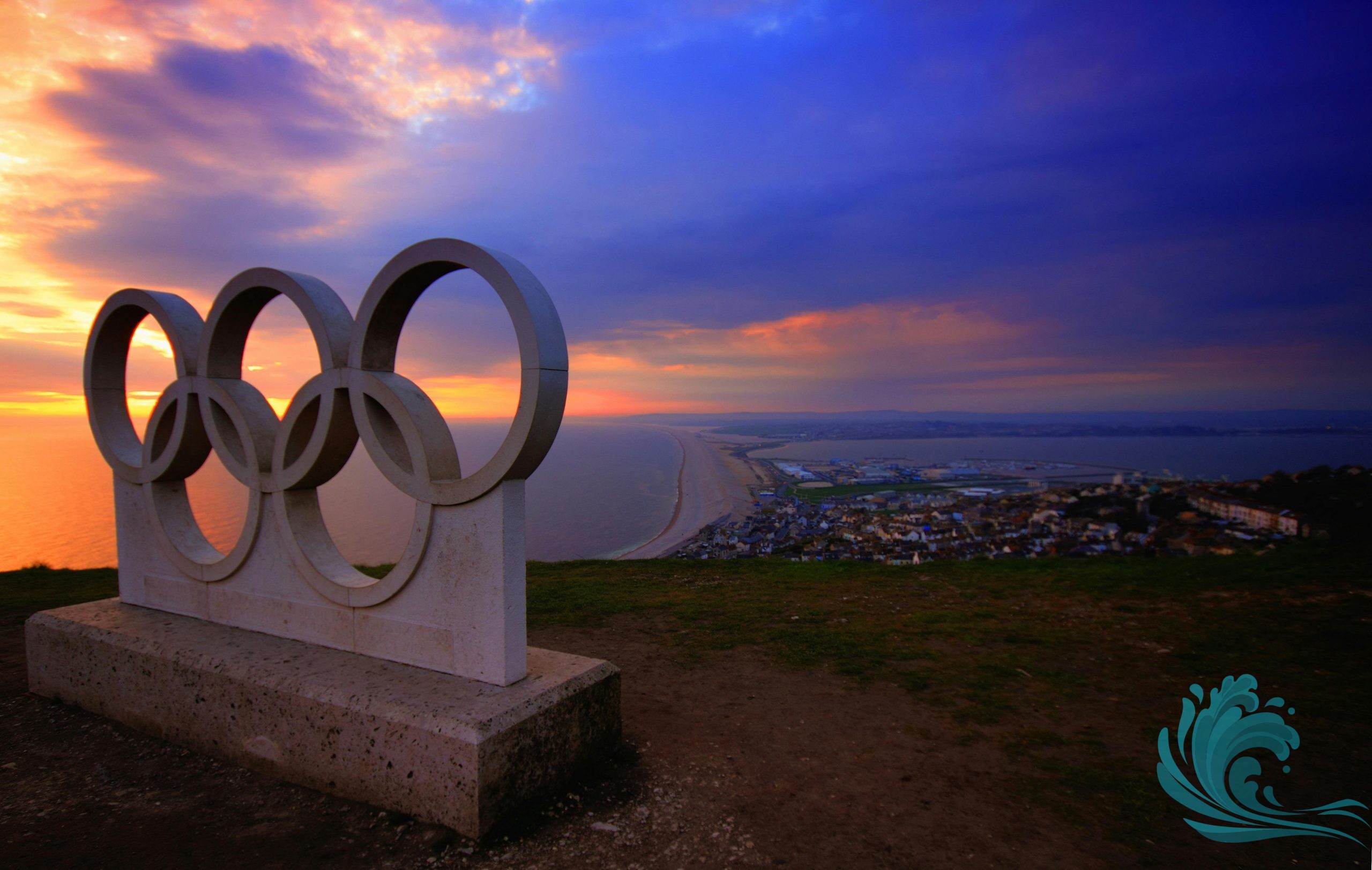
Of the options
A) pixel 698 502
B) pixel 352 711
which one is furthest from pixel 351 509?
pixel 352 711

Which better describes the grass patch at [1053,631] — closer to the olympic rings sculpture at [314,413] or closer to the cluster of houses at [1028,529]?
the cluster of houses at [1028,529]

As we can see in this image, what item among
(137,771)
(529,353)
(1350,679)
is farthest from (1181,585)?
(137,771)

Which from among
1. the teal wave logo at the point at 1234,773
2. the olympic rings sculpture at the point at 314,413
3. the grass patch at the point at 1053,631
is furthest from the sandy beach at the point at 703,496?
the teal wave logo at the point at 1234,773

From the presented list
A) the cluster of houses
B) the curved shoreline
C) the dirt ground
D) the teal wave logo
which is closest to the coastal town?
the cluster of houses

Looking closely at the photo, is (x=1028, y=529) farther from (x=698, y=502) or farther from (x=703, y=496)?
(x=703, y=496)

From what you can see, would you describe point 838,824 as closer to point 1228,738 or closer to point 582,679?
point 582,679
